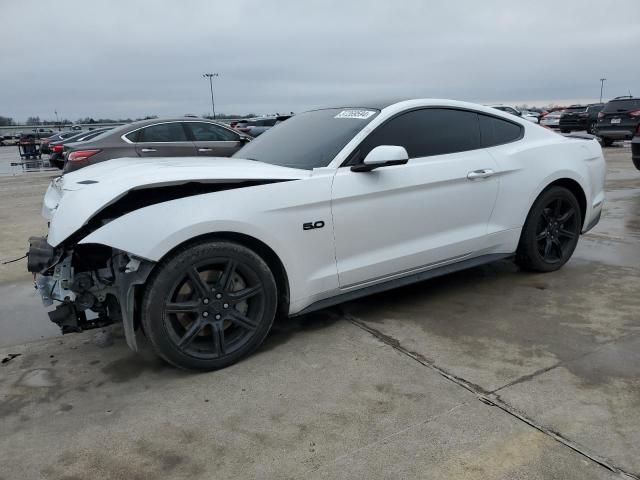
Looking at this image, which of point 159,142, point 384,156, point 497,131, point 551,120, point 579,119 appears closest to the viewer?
Result: point 384,156

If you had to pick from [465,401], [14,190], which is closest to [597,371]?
[465,401]

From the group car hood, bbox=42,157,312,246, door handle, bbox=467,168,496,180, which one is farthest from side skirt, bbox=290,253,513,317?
car hood, bbox=42,157,312,246

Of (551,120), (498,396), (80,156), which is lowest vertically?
(498,396)

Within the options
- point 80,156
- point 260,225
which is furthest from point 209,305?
point 80,156

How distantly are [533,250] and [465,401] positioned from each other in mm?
2187

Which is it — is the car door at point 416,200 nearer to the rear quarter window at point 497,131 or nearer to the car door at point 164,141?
the rear quarter window at point 497,131

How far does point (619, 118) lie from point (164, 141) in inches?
613

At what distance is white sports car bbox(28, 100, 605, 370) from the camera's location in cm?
291

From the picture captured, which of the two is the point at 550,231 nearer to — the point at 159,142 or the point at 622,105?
the point at 159,142

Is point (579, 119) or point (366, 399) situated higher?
point (579, 119)

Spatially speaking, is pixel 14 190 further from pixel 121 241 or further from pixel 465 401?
pixel 465 401

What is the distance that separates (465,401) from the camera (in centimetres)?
270

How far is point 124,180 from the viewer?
299 cm

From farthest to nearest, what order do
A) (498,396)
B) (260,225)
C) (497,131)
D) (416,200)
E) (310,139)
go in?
(497,131) < (310,139) < (416,200) < (260,225) < (498,396)
